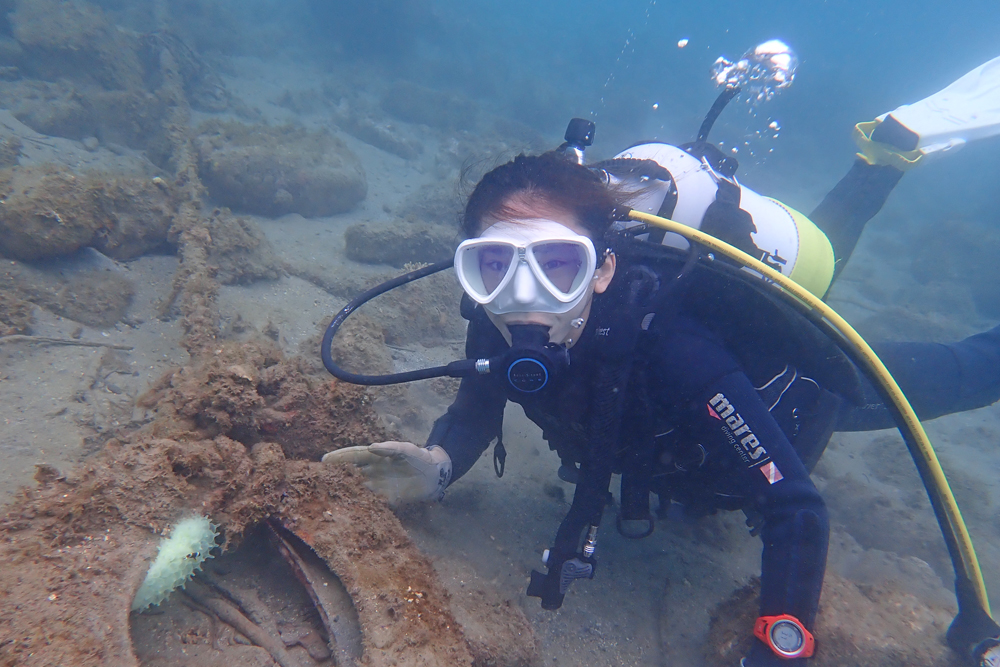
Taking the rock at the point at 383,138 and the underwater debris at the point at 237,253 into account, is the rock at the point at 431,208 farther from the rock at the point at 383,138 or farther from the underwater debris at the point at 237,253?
the rock at the point at 383,138

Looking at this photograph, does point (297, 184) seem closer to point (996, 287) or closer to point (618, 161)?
point (618, 161)

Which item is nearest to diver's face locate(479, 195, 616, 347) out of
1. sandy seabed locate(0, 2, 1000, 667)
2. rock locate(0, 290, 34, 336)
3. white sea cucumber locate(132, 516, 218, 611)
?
sandy seabed locate(0, 2, 1000, 667)

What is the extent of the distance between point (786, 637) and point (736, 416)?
40.1 inches

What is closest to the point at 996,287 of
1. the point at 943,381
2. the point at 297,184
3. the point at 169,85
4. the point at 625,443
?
the point at 943,381

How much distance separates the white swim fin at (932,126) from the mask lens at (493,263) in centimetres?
520

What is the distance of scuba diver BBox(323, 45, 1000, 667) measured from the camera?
214 cm

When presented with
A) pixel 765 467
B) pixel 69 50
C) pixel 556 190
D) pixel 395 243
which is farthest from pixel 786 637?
pixel 69 50

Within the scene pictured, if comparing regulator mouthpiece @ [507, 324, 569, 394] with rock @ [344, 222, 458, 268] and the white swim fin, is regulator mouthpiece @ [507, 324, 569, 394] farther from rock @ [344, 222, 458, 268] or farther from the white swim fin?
the white swim fin

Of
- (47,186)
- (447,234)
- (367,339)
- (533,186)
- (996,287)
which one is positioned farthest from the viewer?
(996,287)

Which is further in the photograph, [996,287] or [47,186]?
[996,287]

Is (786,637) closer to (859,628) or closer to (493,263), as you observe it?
(859,628)

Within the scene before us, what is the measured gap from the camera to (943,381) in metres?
3.61

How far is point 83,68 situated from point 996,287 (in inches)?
1031

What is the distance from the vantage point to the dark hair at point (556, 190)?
7.94 ft
